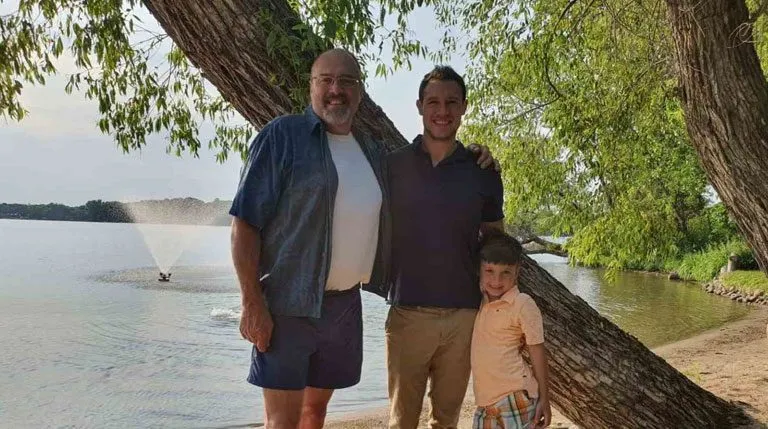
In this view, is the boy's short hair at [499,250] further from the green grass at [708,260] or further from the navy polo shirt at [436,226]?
the green grass at [708,260]

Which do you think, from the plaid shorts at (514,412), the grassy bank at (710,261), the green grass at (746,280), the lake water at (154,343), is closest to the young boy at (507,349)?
the plaid shorts at (514,412)

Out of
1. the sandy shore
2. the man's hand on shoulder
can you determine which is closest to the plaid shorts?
the man's hand on shoulder

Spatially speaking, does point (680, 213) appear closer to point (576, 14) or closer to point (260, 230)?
point (576, 14)

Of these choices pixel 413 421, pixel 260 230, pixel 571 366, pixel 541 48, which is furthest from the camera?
pixel 541 48

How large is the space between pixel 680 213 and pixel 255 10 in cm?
2831

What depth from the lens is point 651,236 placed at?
8828mm

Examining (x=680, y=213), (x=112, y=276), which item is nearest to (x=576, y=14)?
(x=680, y=213)

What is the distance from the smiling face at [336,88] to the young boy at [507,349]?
821mm

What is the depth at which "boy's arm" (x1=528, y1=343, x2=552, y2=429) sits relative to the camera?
274 cm

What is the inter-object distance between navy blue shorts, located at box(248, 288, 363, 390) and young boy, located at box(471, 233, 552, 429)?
1.81 feet

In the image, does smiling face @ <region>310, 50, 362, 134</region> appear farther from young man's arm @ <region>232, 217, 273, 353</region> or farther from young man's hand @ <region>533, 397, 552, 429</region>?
young man's hand @ <region>533, 397, 552, 429</region>

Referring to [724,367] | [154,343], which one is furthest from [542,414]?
[154,343]

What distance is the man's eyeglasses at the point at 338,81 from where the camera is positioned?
2.62m

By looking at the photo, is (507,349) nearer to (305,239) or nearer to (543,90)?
(305,239)
